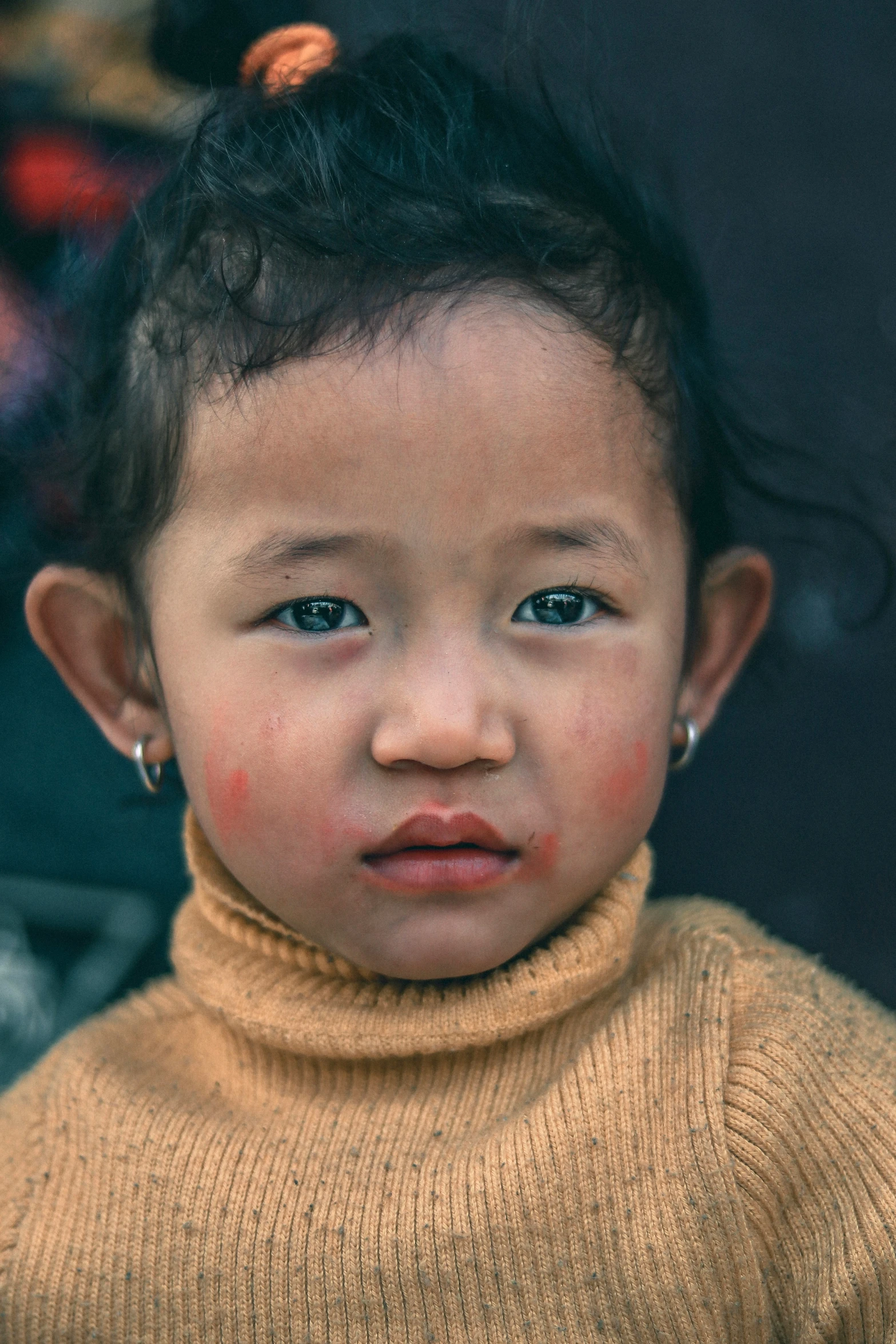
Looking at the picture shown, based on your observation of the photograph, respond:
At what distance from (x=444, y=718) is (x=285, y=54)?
0.82m

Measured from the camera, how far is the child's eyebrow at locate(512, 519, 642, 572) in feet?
3.29

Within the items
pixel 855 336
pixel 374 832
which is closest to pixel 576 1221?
pixel 374 832

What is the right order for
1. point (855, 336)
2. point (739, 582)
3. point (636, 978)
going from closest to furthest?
point (636, 978)
point (739, 582)
point (855, 336)

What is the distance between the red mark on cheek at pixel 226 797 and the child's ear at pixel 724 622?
0.48m

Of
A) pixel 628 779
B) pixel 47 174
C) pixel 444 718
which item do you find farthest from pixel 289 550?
pixel 47 174

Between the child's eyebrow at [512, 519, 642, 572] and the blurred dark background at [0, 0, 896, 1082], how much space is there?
44 cm

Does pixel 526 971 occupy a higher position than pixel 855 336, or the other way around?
pixel 855 336

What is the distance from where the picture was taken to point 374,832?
993mm

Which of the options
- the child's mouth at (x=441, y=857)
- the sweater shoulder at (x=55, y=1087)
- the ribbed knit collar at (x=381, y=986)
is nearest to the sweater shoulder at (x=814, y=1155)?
the ribbed knit collar at (x=381, y=986)

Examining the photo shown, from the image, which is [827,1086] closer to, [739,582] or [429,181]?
[739,582]

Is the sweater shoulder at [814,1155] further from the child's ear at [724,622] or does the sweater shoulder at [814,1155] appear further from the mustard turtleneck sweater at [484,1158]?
the child's ear at [724,622]

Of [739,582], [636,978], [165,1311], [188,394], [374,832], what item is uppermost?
[188,394]

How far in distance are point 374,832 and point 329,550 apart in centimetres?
23

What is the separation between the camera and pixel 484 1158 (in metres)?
1.02
